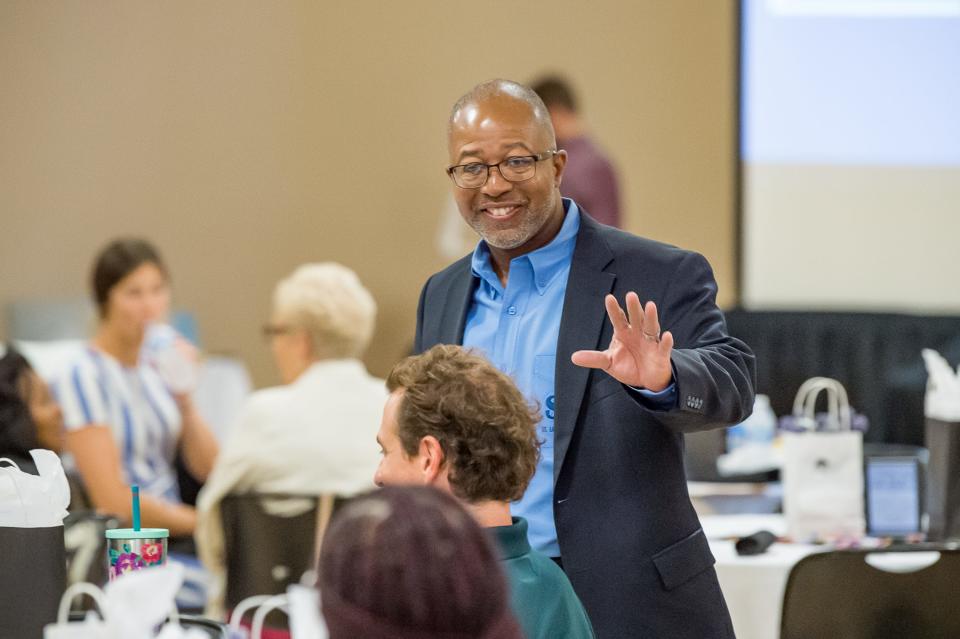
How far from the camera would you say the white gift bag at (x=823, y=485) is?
10.6 feet

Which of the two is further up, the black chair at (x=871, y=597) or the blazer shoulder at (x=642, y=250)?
the blazer shoulder at (x=642, y=250)

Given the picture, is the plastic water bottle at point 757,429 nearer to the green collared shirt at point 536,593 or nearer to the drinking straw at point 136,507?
the green collared shirt at point 536,593

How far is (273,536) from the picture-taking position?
335 cm

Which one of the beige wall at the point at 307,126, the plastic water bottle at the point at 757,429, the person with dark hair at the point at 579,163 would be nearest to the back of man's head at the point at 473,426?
the plastic water bottle at the point at 757,429

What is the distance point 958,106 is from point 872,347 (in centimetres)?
127

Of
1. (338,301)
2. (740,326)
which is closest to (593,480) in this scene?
(338,301)

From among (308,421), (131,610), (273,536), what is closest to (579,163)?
(308,421)

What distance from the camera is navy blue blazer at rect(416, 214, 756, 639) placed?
2086mm

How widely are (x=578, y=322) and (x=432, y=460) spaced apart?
505 millimetres

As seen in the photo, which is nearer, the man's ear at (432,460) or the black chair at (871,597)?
the man's ear at (432,460)

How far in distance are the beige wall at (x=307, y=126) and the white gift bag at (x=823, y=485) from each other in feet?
11.7

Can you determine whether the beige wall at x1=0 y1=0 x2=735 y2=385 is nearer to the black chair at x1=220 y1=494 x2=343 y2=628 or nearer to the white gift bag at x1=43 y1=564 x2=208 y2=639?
the black chair at x1=220 y1=494 x2=343 y2=628

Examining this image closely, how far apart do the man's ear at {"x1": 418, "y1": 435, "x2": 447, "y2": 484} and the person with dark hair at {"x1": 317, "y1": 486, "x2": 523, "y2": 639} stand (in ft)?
2.03

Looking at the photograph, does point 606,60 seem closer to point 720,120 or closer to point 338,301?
point 720,120
